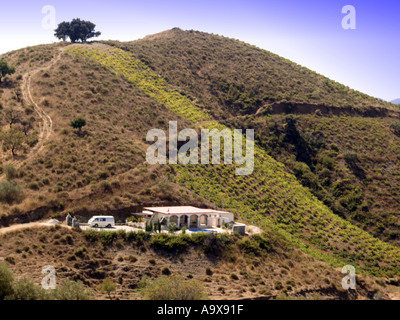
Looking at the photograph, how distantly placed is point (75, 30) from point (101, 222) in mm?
52940

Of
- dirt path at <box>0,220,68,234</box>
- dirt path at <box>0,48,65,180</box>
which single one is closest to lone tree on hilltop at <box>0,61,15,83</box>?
dirt path at <box>0,48,65,180</box>

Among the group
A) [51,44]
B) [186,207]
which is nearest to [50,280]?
[186,207]

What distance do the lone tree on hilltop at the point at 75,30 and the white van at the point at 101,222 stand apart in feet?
172

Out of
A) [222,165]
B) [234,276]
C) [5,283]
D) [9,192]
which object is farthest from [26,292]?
[222,165]

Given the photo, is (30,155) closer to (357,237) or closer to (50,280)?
(50,280)

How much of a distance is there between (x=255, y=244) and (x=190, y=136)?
69.7 feet

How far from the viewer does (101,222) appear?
108ft

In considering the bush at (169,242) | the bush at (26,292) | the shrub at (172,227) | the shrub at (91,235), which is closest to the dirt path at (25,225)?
the shrub at (91,235)

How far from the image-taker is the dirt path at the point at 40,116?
3995 centimetres

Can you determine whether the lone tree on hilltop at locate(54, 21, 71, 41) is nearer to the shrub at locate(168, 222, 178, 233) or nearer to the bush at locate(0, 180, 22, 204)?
the bush at locate(0, 180, 22, 204)

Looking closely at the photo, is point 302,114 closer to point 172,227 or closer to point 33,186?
point 172,227

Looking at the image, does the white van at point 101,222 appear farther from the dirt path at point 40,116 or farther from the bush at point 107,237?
the dirt path at point 40,116

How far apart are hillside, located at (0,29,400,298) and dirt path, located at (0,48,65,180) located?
0.24m

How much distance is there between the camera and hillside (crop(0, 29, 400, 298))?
122ft
